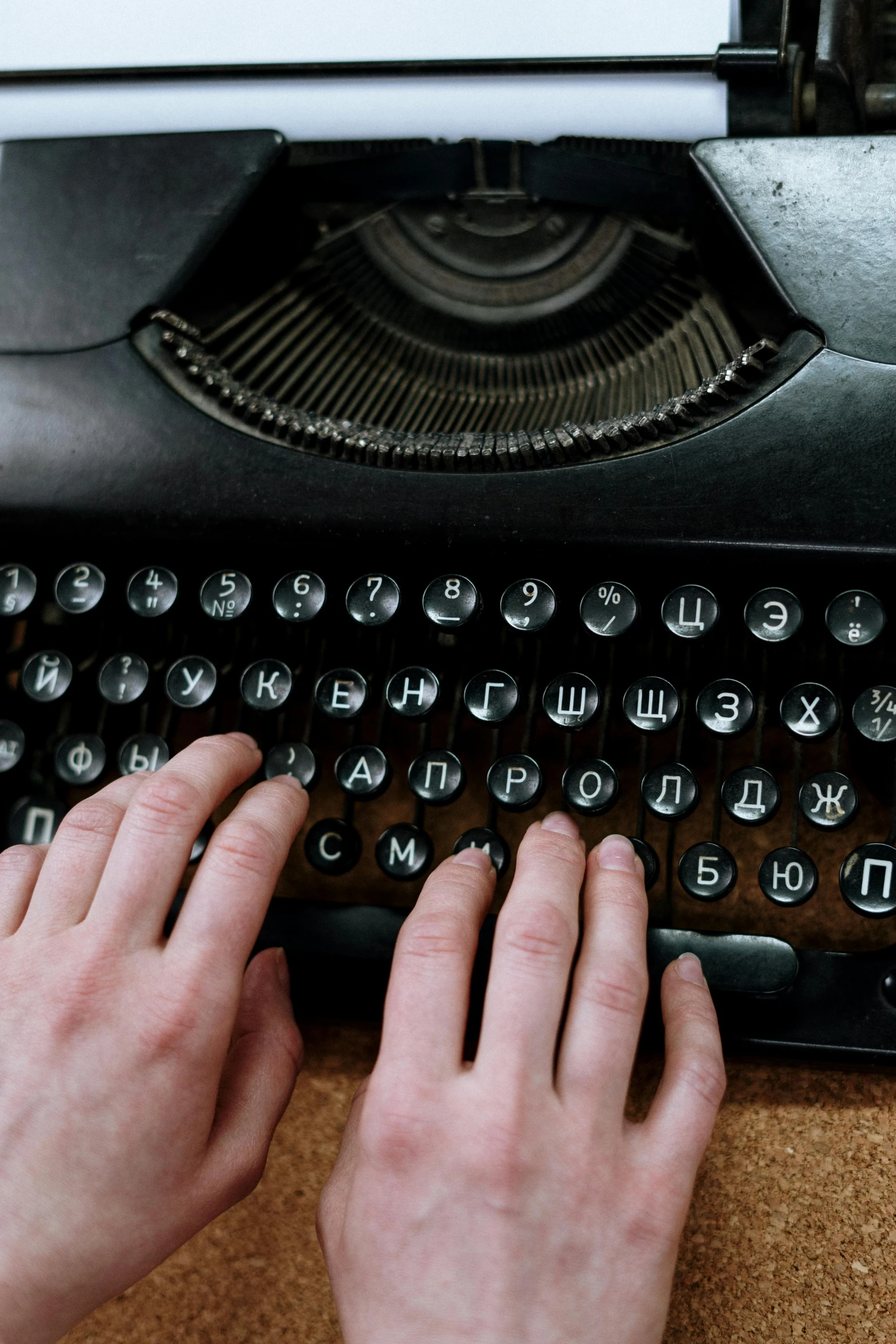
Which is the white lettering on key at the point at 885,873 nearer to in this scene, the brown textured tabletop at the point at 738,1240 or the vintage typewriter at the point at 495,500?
the vintage typewriter at the point at 495,500

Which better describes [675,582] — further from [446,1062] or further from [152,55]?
[152,55]

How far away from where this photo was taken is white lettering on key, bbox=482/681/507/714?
3.56ft

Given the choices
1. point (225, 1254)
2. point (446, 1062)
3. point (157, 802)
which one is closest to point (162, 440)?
point (157, 802)

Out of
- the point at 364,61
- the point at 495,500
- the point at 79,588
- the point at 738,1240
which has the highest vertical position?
the point at 364,61

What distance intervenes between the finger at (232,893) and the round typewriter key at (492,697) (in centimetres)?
22

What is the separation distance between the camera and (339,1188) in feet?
2.90

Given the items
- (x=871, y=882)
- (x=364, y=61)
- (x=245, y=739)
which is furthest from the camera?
(x=364, y=61)

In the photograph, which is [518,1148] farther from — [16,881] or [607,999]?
[16,881]

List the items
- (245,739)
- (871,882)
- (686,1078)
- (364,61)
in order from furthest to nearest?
(364,61)
(245,739)
(871,882)
(686,1078)

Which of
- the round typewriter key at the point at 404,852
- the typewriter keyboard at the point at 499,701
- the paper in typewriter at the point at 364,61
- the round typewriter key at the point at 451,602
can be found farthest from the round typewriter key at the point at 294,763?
the paper in typewriter at the point at 364,61

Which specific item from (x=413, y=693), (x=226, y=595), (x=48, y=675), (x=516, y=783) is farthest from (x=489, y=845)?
(x=48, y=675)

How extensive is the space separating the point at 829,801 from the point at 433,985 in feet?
1.43

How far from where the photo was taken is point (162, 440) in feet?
3.82

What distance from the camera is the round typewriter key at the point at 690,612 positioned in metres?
1.03
